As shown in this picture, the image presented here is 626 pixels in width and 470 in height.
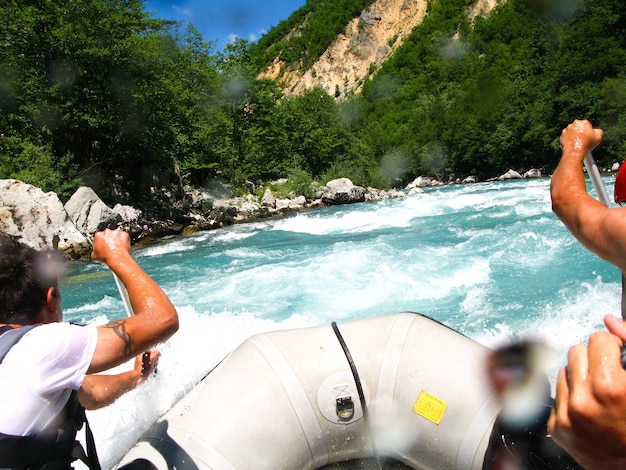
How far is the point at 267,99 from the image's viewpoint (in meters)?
25.2

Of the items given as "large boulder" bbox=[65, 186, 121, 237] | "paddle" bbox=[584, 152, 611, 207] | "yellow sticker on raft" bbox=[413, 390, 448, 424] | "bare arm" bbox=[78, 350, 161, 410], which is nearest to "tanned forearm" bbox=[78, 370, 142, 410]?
"bare arm" bbox=[78, 350, 161, 410]

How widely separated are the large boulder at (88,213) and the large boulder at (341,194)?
34.8ft

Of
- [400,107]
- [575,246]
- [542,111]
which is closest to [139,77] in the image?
[575,246]

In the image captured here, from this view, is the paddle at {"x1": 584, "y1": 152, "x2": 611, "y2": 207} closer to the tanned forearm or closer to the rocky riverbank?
the tanned forearm

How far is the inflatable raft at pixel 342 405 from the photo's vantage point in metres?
1.93

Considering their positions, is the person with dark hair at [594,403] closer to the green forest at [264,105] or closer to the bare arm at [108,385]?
the bare arm at [108,385]

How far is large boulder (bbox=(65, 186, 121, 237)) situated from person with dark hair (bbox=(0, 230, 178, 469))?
12003 mm

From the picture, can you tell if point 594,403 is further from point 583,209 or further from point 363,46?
point 363,46

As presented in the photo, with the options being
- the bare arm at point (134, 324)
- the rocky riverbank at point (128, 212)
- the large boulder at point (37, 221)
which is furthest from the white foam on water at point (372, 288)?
the rocky riverbank at point (128, 212)

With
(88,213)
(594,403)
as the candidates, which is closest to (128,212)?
(88,213)

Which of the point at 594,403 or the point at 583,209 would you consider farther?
the point at 583,209

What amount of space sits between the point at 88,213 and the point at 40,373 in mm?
13084

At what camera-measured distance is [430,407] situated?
6.79 ft

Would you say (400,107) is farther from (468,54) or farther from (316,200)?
(316,200)
